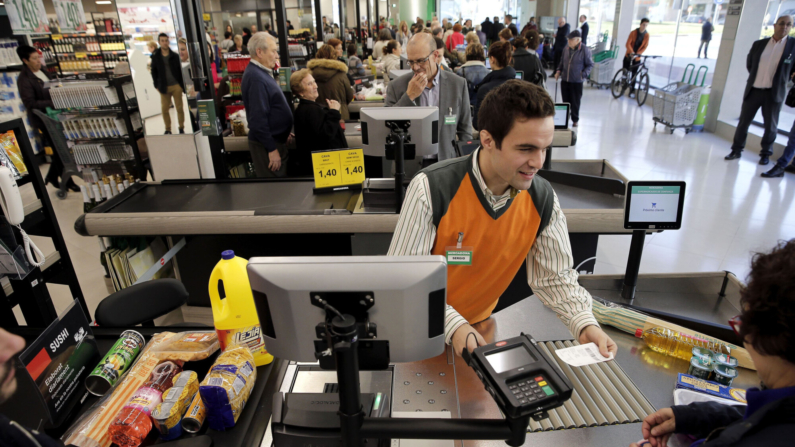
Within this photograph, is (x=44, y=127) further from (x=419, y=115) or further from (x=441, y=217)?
(x=441, y=217)

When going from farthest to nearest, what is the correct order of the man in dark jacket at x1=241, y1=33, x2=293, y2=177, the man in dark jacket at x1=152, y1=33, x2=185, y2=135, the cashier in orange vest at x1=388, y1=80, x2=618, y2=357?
the man in dark jacket at x1=152, y1=33, x2=185, y2=135, the man in dark jacket at x1=241, y1=33, x2=293, y2=177, the cashier in orange vest at x1=388, y1=80, x2=618, y2=357

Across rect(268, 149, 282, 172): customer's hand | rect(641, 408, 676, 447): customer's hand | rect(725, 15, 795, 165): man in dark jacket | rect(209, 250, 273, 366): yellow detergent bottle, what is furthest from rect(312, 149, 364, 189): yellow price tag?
rect(725, 15, 795, 165): man in dark jacket

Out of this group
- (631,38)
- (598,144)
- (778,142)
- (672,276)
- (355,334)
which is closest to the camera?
(355,334)

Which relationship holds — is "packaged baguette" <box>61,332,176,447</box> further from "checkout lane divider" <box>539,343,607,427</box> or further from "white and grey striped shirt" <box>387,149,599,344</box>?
"checkout lane divider" <box>539,343,607,427</box>

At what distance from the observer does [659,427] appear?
3.95 feet

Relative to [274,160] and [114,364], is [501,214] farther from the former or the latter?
[274,160]

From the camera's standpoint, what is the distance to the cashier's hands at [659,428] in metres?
1.20

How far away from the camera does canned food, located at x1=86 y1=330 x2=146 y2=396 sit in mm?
1406

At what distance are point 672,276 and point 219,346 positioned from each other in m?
1.92

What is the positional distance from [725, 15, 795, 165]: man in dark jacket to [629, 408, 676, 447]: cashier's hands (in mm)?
6460

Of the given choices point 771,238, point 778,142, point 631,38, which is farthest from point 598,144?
point 631,38

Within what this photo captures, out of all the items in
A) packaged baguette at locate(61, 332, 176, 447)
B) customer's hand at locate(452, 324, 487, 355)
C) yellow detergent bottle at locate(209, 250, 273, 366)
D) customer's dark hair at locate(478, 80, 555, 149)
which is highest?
customer's dark hair at locate(478, 80, 555, 149)

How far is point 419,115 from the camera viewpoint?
2646 millimetres

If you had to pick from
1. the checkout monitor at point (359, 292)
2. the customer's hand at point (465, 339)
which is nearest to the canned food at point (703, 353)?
the customer's hand at point (465, 339)
